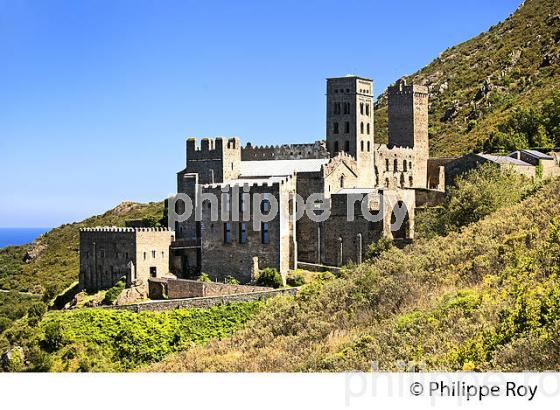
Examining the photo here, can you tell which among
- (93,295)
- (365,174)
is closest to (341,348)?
(93,295)

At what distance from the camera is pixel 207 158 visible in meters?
42.8

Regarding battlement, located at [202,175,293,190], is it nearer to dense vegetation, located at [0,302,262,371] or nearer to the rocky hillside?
dense vegetation, located at [0,302,262,371]

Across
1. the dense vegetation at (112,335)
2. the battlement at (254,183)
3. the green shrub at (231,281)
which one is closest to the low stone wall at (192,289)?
the green shrub at (231,281)

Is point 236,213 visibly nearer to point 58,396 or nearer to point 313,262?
point 313,262

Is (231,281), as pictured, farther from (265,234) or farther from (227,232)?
(265,234)

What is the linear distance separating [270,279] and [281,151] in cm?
1413

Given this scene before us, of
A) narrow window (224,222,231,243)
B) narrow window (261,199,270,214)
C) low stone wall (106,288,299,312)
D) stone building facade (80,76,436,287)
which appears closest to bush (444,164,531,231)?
stone building facade (80,76,436,287)

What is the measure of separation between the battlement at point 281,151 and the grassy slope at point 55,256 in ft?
30.5

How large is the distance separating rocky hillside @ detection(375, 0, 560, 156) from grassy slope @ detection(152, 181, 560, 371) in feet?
149

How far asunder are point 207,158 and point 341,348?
27454 mm

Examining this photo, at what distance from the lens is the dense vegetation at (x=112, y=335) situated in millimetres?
29438

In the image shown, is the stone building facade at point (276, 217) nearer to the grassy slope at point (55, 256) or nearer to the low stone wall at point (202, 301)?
the low stone wall at point (202, 301)

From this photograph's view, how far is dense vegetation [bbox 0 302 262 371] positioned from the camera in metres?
29.4

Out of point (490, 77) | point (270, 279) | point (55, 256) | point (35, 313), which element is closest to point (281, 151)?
point (270, 279)
